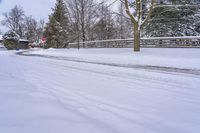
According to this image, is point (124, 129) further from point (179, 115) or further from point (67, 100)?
point (67, 100)

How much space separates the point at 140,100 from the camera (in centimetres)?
544

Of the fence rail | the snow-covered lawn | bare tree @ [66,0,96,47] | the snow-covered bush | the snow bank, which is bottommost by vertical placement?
the snow-covered lawn

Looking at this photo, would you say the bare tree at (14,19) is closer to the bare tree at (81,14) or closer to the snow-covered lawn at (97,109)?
the bare tree at (81,14)

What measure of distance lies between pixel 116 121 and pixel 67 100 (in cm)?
162

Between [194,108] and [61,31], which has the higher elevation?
[61,31]

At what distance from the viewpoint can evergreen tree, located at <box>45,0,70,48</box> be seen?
50.7 metres

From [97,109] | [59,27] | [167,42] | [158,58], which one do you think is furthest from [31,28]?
[97,109]

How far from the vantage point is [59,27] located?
1986 inches

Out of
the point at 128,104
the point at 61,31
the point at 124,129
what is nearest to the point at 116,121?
the point at 124,129

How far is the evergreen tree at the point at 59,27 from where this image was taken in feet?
166

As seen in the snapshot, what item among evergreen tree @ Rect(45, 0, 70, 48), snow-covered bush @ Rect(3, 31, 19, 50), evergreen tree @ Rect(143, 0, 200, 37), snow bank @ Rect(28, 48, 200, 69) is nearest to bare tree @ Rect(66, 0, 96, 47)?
evergreen tree @ Rect(45, 0, 70, 48)

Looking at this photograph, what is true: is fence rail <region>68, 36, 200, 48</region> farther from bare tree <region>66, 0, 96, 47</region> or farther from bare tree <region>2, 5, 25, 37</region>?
bare tree <region>2, 5, 25, 37</region>

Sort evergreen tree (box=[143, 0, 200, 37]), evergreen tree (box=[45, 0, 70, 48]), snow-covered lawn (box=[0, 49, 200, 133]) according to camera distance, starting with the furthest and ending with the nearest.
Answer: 1. evergreen tree (box=[45, 0, 70, 48])
2. evergreen tree (box=[143, 0, 200, 37])
3. snow-covered lawn (box=[0, 49, 200, 133])

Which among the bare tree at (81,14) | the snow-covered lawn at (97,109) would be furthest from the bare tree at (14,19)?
the snow-covered lawn at (97,109)
